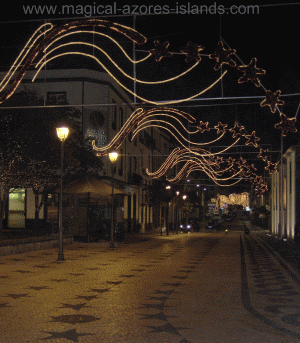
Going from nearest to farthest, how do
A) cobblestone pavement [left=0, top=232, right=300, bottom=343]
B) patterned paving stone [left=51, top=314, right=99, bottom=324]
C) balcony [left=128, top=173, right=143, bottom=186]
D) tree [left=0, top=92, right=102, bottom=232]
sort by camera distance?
1. cobblestone pavement [left=0, top=232, right=300, bottom=343]
2. patterned paving stone [left=51, top=314, right=99, bottom=324]
3. tree [left=0, top=92, right=102, bottom=232]
4. balcony [left=128, top=173, right=143, bottom=186]

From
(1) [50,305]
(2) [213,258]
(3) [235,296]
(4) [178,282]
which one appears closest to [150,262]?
(2) [213,258]

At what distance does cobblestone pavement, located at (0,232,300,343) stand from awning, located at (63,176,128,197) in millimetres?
10225

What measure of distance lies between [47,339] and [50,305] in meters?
2.91

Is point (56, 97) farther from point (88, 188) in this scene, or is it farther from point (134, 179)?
point (134, 179)

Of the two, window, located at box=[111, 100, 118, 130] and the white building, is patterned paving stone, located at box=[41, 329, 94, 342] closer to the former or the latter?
the white building

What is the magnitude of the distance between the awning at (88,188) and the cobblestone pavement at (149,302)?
1022cm

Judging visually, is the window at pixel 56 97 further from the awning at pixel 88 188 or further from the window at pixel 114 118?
the awning at pixel 88 188

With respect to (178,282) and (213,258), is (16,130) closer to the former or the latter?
(213,258)

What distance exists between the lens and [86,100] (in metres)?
38.6

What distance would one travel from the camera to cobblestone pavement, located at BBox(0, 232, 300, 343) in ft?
25.7

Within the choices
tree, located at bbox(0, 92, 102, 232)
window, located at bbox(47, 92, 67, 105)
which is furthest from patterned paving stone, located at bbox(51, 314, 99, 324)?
window, located at bbox(47, 92, 67, 105)

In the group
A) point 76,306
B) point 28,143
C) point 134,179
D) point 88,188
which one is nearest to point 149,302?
point 76,306

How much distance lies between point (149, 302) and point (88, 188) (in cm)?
1847

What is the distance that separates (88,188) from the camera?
28.8m
